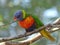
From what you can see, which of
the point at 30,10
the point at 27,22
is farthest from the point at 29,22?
the point at 30,10

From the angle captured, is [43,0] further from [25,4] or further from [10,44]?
[10,44]

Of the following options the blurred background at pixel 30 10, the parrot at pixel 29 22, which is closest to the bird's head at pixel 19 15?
the parrot at pixel 29 22

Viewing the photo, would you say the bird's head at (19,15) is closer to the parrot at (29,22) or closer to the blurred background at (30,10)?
the parrot at (29,22)

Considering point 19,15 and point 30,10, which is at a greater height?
point 19,15

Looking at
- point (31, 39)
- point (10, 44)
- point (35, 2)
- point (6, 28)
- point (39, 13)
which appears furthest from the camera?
point (35, 2)

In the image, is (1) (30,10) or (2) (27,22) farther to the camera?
(1) (30,10)

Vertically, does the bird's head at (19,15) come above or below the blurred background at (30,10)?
above

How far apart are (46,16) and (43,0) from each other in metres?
0.28

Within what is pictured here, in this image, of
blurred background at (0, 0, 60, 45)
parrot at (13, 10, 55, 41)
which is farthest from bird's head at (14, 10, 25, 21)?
blurred background at (0, 0, 60, 45)

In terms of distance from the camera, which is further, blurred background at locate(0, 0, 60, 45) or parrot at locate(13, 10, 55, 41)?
blurred background at locate(0, 0, 60, 45)

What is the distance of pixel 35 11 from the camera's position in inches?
72.9

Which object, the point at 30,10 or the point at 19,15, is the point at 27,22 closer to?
the point at 19,15

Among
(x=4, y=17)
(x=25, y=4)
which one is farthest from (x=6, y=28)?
(x=25, y=4)

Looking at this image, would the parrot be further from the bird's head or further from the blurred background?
the blurred background
